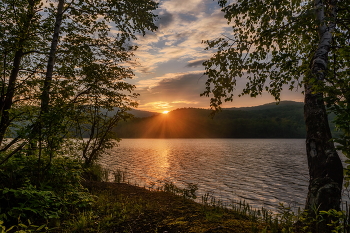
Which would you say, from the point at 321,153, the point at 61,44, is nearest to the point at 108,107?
the point at 61,44

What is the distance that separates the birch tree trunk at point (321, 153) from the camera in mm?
4820

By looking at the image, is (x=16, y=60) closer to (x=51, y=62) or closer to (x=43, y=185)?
(x=51, y=62)

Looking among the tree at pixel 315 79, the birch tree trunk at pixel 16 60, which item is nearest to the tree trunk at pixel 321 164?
the tree at pixel 315 79

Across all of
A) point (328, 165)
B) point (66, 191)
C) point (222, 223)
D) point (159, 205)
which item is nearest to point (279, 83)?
point (328, 165)

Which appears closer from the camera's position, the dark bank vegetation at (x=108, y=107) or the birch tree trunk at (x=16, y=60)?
the dark bank vegetation at (x=108, y=107)

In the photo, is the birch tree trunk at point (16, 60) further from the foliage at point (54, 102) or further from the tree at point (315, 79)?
the tree at point (315, 79)

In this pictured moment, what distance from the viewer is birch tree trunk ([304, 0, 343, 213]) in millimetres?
4820

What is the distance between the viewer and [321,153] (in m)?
5.17

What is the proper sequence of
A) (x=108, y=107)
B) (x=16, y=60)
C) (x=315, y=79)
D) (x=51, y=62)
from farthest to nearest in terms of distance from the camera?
(x=108, y=107) → (x=16, y=60) → (x=51, y=62) → (x=315, y=79)

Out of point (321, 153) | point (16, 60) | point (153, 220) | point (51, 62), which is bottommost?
point (153, 220)

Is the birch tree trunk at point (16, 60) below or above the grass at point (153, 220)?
above

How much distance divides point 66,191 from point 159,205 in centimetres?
328

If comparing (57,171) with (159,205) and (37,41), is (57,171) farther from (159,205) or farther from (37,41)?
(37,41)

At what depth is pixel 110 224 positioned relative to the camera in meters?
5.59
